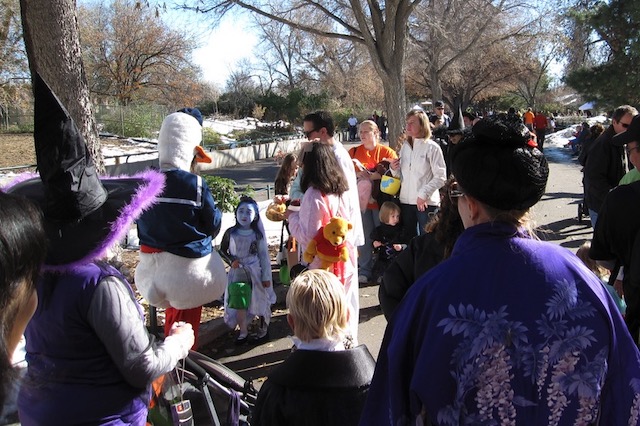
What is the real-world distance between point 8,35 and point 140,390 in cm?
2709

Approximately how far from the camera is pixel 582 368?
5.04 ft

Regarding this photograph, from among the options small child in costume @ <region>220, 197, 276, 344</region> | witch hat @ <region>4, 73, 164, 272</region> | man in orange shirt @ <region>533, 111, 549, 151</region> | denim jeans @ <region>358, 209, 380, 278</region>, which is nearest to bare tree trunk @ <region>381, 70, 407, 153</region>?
denim jeans @ <region>358, 209, 380, 278</region>

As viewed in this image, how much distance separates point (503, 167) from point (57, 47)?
19.0 ft

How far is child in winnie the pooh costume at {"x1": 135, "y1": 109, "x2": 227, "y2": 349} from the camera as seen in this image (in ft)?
12.0

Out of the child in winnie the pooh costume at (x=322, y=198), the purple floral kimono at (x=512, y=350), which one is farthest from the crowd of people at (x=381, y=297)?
the child in winnie the pooh costume at (x=322, y=198)

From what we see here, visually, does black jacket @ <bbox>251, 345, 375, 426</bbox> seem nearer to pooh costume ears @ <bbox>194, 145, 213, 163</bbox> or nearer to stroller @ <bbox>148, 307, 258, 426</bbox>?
stroller @ <bbox>148, 307, 258, 426</bbox>

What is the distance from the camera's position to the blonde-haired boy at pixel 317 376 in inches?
90.0

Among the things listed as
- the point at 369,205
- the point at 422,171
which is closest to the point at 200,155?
the point at 422,171

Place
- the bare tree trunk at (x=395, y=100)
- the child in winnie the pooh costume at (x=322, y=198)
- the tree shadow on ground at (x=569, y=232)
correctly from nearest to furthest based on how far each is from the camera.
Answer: the child in winnie the pooh costume at (x=322, y=198) → the tree shadow on ground at (x=569, y=232) → the bare tree trunk at (x=395, y=100)

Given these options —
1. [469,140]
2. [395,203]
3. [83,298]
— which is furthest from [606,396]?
[395,203]

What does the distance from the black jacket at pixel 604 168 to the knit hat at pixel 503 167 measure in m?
5.52

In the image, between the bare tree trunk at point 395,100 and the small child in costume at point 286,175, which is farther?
the bare tree trunk at point 395,100

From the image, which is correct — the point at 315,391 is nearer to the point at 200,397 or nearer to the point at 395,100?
the point at 200,397

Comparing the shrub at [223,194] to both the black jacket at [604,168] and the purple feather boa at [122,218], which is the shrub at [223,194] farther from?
the purple feather boa at [122,218]
